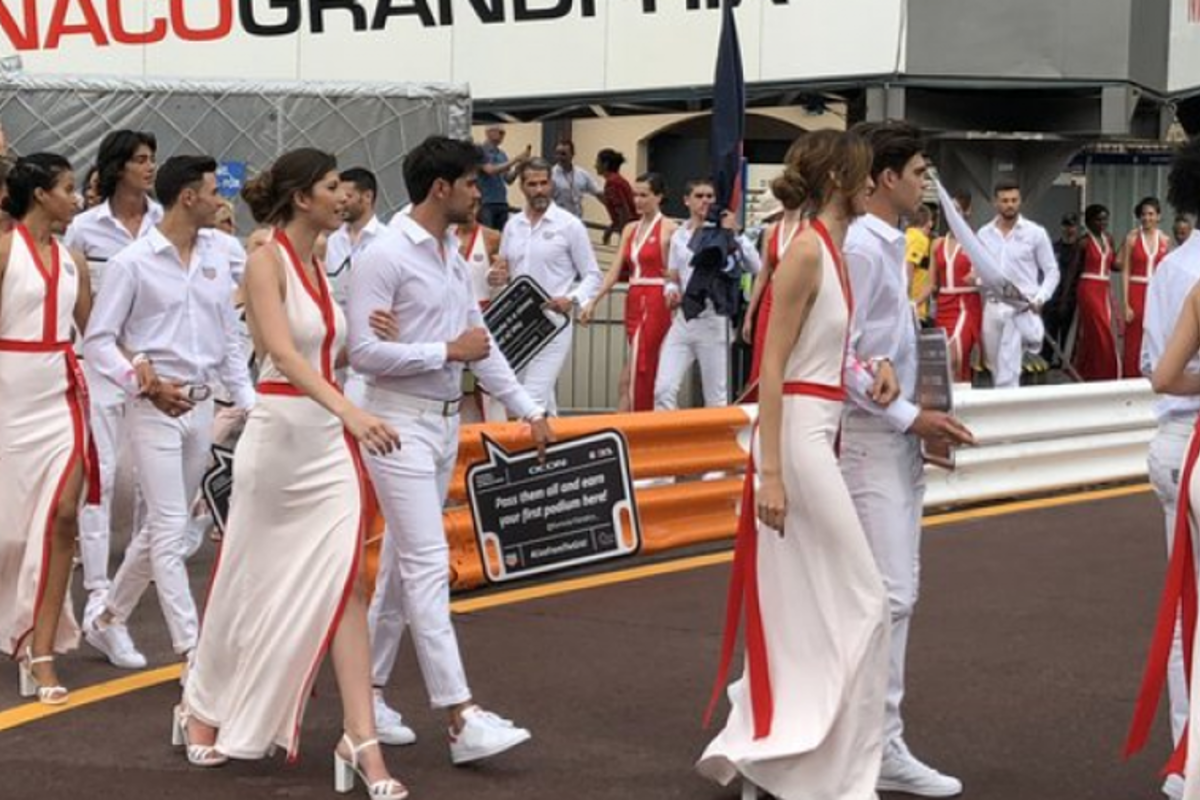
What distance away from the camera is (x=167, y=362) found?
8391mm

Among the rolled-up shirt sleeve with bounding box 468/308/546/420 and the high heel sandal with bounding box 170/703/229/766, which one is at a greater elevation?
the rolled-up shirt sleeve with bounding box 468/308/546/420

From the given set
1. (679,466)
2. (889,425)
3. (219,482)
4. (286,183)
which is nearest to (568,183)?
(679,466)

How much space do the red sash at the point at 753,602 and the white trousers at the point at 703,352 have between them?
303 inches

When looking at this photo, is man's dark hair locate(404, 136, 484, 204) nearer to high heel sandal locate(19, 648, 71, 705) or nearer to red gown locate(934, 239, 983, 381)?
high heel sandal locate(19, 648, 71, 705)

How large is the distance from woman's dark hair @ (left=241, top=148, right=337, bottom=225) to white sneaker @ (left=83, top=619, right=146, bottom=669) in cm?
213

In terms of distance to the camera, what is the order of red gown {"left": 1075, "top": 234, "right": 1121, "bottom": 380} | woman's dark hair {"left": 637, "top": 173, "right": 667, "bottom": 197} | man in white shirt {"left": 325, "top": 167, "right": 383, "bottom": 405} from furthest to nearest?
red gown {"left": 1075, "top": 234, "right": 1121, "bottom": 380} → woman's dark hair {"left": 637, "top": 173, "right": 667, "bottom": 197} → man in white shirt {"left": 325, "top": 167, "right": 383, "bottom": 405}

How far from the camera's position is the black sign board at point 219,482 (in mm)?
9344

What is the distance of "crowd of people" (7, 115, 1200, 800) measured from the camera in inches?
249

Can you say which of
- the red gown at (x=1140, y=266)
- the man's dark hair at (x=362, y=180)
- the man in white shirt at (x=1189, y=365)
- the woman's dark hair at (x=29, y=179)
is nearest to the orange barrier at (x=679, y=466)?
the man's dark hair at (x=362, y=180)

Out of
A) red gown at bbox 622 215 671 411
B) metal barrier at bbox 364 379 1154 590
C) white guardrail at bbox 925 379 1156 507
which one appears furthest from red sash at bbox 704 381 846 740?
red gown at bbox 622 215 671 411

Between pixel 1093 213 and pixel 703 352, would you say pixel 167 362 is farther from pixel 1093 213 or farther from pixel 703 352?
pixel 1093 213

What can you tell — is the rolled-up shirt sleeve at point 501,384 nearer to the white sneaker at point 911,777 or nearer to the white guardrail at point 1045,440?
the white sneaker at point 911,777

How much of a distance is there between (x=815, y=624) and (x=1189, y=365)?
136 centimetres

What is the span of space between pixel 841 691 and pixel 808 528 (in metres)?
0.46
